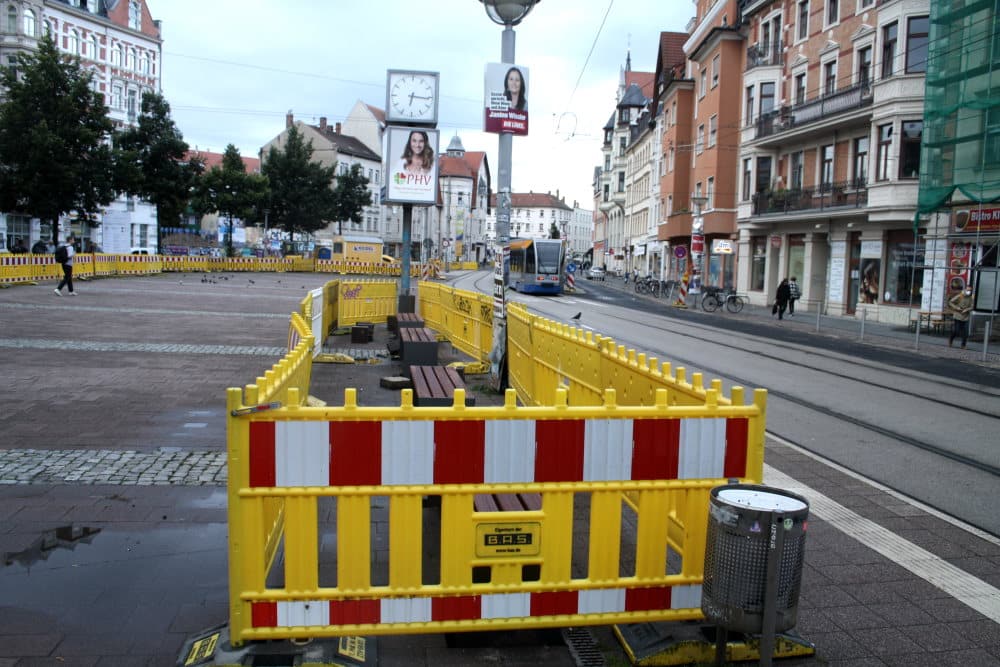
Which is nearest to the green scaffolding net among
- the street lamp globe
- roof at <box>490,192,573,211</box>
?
the street lamp globe

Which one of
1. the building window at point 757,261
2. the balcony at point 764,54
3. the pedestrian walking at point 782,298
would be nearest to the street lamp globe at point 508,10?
the pedestrian walking at point 782,298

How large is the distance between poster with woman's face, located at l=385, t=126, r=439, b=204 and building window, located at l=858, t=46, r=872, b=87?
17887 mm

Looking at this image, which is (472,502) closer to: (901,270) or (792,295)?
(901,270)

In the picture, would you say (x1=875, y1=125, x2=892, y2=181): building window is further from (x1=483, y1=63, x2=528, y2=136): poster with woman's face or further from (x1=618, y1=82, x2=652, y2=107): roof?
(x1=618, y1=82, x2=652, y2=107): roof

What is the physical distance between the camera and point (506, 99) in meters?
10.2

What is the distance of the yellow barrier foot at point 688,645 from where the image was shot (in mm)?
3754

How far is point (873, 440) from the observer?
882 centimetres

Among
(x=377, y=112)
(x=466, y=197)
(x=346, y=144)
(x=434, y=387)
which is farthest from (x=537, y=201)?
(x=434, y=387)

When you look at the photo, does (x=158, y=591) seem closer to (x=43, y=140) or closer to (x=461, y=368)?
(x=461, y=368)

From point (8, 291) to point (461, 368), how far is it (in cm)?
2245

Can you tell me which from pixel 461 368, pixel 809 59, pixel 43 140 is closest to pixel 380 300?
pixel 461 368

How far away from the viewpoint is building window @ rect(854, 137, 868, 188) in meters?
30.2

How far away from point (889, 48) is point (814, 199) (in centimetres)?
646

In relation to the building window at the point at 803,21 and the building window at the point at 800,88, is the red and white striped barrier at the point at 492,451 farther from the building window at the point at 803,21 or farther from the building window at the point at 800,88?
the building window at the point at 803,21
